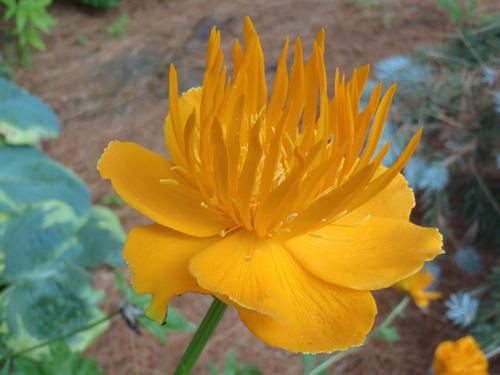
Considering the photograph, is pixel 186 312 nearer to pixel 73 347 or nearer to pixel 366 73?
pixel 73 347

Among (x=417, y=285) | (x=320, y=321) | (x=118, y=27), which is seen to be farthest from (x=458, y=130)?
A: (x=118, y=27)

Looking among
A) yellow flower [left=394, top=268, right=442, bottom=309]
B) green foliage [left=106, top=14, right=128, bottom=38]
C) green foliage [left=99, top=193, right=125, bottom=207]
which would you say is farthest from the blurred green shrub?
green foliage [left=106, top=14, right=128, bottom=38]

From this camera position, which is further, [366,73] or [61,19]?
[61,19]

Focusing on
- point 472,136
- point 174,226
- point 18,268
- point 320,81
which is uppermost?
point 320,81

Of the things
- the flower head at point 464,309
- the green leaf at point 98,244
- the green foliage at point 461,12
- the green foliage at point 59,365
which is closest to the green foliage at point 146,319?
the green foliage at point 59,365

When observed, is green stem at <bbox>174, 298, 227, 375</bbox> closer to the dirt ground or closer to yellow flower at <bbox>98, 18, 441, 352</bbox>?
yellow flower at <bbox>98, 18, 441, 352</bbox>

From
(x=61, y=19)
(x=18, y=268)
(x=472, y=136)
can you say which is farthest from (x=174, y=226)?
(x=61, y=19)
